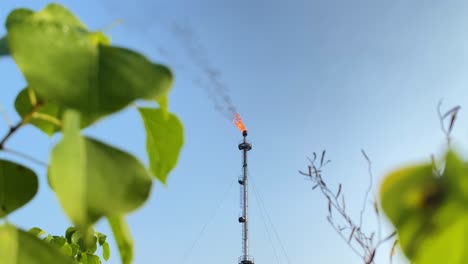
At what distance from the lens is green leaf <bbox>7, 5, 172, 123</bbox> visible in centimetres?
23

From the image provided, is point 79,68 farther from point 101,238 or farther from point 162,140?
point 101,238

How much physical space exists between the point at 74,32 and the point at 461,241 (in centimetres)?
20

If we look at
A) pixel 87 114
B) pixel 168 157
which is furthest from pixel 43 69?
pixel 168 157

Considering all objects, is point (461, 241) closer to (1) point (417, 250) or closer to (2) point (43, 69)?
(1) point (417, 250)

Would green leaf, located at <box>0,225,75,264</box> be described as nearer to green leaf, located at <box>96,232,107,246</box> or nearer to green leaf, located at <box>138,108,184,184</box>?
green leaf, located at <box>138,108,184,184</box>

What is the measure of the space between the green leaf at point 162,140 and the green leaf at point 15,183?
0.08 metres

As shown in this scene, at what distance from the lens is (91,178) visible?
0.22m

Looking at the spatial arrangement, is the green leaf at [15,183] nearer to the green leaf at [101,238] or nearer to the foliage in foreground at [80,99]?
the foliage in foreground at [80,99]

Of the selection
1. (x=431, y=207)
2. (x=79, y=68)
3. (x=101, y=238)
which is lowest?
(x=431, y=207)

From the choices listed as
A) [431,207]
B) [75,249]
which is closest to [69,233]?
[75,249]

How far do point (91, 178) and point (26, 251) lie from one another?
0.24ft

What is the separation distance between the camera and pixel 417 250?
0.44 ft

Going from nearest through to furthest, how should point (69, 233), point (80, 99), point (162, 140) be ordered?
point (80, 99) < point (162, 140) < point (69, 233)

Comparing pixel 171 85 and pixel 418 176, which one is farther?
pixel 171 85
